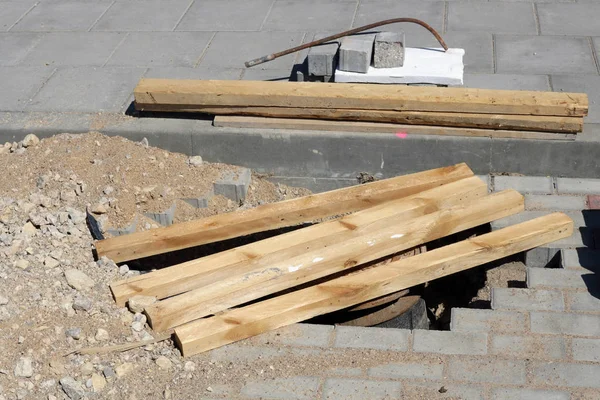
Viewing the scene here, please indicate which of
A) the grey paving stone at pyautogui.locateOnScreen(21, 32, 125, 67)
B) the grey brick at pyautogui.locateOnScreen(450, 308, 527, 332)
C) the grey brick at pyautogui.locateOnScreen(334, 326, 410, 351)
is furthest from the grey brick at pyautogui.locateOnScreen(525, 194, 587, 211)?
the grey paving stone at pyautogui.locateOnScreen(21, 32, 125, 67)

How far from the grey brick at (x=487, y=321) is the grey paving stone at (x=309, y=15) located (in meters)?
3.93

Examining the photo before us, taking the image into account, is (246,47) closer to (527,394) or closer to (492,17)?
(492,17)

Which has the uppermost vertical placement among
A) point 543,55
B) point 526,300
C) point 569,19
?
point 526,300

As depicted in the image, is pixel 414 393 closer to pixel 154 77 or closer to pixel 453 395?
pixel 453 395

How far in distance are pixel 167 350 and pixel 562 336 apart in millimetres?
Result: 2203

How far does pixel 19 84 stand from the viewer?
7355 millimetres

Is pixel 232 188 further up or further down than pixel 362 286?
further down

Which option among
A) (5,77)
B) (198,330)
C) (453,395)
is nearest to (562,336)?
(453,395)

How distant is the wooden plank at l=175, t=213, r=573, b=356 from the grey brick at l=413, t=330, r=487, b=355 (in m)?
0.40

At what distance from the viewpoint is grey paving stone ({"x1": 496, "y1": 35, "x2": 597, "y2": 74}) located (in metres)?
7.17

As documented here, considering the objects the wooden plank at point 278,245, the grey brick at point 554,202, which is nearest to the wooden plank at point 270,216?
the wooden plank at point 278,245

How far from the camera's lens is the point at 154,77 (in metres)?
7.34

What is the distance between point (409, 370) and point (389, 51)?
9.31ft

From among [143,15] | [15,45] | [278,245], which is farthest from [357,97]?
[15,45]
